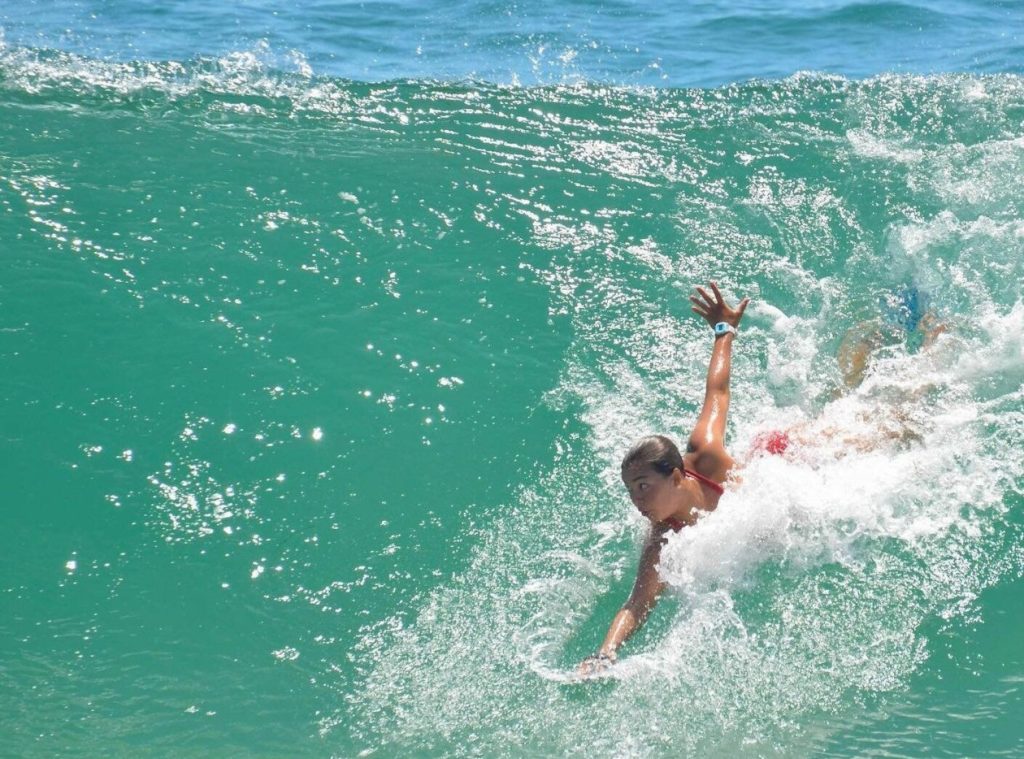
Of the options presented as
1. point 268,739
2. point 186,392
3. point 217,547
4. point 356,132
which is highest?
point 356,132

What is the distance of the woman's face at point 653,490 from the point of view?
5270 millimetres

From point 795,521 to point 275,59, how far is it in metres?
8.09

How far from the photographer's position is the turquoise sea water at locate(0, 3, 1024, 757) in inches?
200

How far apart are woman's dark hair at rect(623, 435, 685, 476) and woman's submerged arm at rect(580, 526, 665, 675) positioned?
422 millimetres

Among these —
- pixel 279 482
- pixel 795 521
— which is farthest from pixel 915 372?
pixel 279 482

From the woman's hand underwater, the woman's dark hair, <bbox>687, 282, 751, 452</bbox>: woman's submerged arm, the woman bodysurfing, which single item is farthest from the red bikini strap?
the woman's hand underwater

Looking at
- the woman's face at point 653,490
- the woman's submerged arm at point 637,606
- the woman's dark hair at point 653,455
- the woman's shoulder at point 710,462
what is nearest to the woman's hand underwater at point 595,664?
the woman's submerged arm at point 637,606

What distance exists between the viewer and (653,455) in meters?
5.28

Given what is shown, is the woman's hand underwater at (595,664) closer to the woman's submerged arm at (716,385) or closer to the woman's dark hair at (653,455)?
the woman's dark hair at (653,455)

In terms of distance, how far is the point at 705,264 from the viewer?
828 cm

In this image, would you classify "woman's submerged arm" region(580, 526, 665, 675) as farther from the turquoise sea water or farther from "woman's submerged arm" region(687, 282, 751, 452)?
"woman's submerged arm" region(687, 282, 751, 452)

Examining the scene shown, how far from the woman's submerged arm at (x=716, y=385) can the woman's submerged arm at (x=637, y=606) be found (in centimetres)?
61

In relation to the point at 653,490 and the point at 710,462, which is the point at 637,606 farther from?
the point at 710,462

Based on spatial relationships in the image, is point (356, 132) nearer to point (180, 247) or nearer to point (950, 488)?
point (180, 247)
